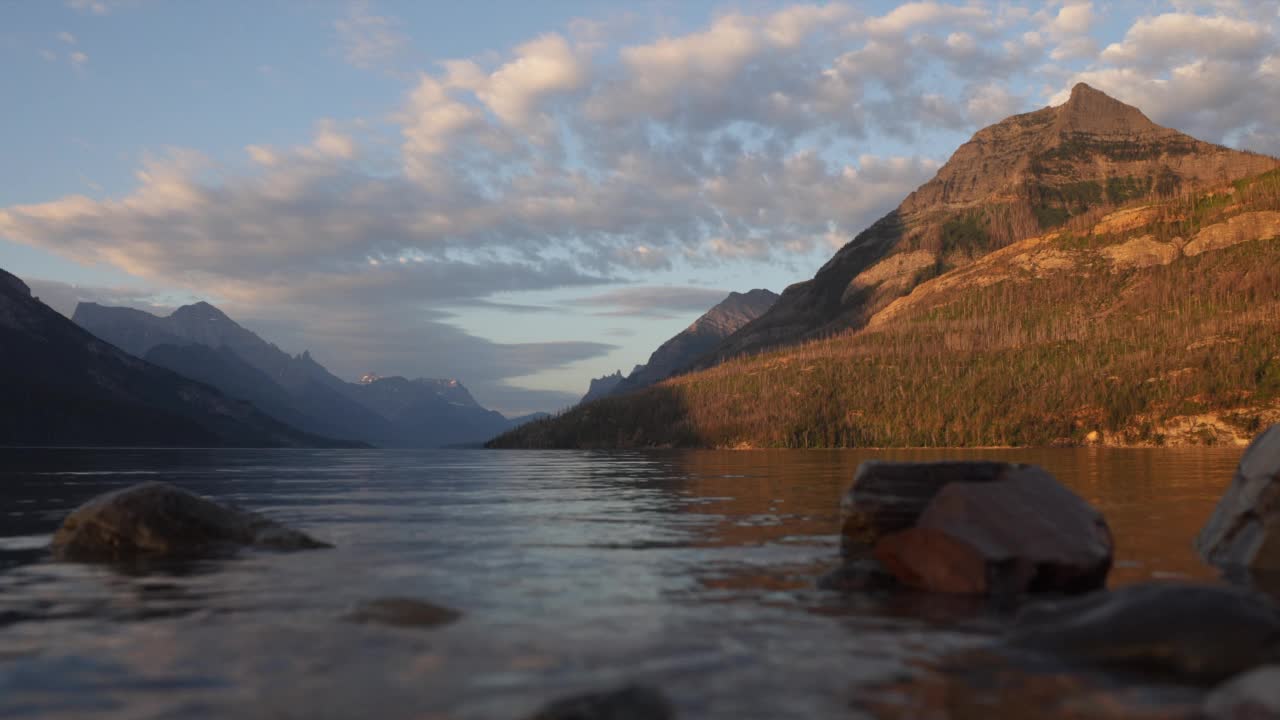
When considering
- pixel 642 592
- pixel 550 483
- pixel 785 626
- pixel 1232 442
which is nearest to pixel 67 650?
pixel 642 592

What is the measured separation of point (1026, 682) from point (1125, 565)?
8923 mm

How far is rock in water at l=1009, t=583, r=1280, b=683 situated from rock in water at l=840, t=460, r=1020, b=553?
538 centimetres

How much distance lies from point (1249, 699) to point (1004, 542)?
6.72m

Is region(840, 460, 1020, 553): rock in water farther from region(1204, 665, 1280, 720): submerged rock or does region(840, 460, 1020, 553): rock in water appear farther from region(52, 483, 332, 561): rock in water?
region(52, 483, 332, 561): rock in water

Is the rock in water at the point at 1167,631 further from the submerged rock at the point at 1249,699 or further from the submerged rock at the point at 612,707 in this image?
the submerged rock at the point at 612,707

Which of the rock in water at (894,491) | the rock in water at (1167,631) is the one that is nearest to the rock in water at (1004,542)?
the rock in water at (894,491)

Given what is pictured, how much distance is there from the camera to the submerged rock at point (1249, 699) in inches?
260

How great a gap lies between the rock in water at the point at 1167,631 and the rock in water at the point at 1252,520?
6346mm

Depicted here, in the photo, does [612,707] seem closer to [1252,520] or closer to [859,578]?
[859,578]

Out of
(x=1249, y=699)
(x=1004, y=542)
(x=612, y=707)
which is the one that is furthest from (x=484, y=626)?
(x=1004, y=542)

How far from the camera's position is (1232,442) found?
509ft

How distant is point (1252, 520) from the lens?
15461 millimetres

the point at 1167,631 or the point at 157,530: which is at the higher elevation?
the point at 1167,631

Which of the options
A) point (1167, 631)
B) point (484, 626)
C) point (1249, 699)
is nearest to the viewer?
point (1249, 699)
